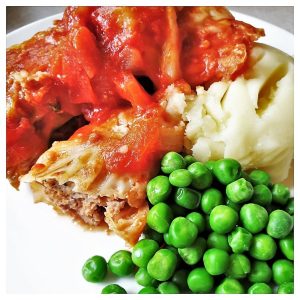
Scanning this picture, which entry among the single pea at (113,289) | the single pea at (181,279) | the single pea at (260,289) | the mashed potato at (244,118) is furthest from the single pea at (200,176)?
the single pea at (113,289)

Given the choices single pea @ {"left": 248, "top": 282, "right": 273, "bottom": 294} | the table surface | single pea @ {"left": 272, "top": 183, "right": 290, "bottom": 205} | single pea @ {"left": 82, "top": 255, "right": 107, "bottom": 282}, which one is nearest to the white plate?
single pea @ {"left": 82, "top": 255, "right": 107, "bottom": 282}

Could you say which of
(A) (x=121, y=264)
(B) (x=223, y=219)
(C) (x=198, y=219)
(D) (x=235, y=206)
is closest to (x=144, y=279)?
(A) (x=121, y=264)

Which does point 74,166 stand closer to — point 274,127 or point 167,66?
point 167,66

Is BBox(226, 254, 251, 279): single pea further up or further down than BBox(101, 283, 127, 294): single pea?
further up

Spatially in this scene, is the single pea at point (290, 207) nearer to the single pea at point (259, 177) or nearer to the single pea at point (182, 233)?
the single pea at point (259, 177)

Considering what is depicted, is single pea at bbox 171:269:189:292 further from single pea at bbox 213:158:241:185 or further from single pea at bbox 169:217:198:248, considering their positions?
single pea at bbox 213:158:241:185

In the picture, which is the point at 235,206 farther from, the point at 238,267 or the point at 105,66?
the point at 105,66

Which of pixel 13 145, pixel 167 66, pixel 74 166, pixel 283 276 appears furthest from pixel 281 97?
pixel 13 145

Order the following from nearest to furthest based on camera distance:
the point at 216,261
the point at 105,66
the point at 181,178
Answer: the point at 216,261 < the point at 181,178 < the point at 105,66
